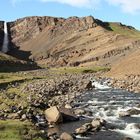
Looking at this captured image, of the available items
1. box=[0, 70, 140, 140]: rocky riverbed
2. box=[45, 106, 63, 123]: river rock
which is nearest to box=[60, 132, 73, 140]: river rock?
box=[0, 70, 140, 140]: rocky riverbed

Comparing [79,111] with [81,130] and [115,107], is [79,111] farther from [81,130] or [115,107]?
[81,130]

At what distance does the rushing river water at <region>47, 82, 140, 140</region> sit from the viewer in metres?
45.8

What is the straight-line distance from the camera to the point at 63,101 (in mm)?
69250

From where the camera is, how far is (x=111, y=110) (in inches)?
2387

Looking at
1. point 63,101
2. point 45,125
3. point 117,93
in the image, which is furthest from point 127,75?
point 45,125

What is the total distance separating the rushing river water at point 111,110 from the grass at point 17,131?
18.0 feet

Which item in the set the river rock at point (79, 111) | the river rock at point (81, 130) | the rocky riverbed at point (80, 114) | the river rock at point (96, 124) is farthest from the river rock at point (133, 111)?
the river rock at point (81, 130)

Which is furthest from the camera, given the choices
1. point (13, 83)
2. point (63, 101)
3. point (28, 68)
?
point (28, 68)

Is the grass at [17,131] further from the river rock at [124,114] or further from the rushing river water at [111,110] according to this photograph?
the river rock at [124,114]

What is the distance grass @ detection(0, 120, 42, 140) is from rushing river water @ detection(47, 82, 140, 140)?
5.50 m

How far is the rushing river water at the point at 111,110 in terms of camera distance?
45.8 metres

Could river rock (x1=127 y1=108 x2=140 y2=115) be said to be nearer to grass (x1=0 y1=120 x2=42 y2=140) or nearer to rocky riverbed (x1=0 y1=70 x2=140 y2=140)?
rocky riverbed (x1=0 y1=70 x2=140 y2=140)

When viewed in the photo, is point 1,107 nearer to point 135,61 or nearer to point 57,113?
point 57,113

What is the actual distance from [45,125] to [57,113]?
8.70ft
